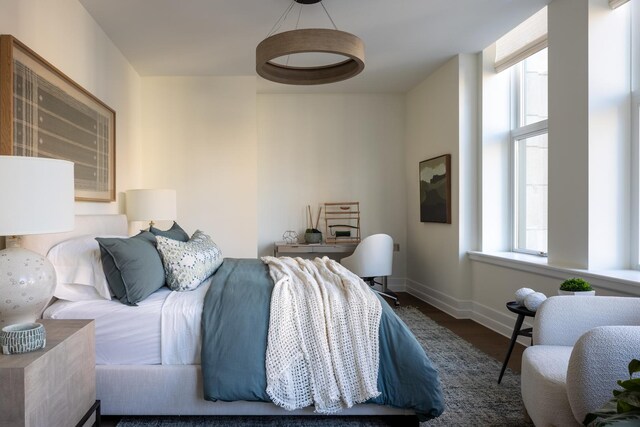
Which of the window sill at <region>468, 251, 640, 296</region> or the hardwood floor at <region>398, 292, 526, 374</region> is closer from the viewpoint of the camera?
the window sill at <region>468, 251, 640, 296</region>

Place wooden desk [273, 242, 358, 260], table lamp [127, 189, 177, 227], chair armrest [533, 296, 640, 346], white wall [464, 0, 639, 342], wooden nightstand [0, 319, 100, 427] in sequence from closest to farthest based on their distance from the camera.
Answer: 1. wooden nightstand [0, 319, 100, 427]
2. chair armrest [533, 296, 640, 346]
3. white wall [464, 0, 639, 342]
4. table lamp [127, 189, 177, 227]
5. wooden desk [273, 242, 358, 260]

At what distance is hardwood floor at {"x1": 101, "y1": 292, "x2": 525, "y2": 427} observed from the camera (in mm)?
3139

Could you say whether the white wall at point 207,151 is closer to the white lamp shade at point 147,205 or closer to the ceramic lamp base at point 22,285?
the white lamp shade at point 147,205

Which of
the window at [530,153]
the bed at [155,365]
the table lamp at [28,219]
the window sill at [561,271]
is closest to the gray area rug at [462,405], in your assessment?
the bed at [155,365]

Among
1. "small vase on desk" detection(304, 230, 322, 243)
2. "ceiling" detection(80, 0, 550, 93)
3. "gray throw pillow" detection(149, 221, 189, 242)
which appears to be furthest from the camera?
"small vase on desk" detection(304, 230, 322, 243)

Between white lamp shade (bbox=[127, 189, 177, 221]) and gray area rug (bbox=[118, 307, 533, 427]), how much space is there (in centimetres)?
206

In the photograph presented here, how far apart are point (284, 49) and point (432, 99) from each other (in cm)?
281

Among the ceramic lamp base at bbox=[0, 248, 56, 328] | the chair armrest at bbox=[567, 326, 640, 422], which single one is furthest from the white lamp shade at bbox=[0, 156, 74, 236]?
the chair armrest at bbox=[567, 326, 640, 422]

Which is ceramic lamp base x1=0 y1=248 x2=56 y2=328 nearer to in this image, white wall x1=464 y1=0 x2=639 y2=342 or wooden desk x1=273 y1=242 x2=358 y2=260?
white wall x1=464 y1=0 x2=639 y2=342

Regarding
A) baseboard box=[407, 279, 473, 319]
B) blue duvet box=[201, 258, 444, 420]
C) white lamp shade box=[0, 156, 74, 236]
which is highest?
white lamp shade box=[0, 156, 74, 236]

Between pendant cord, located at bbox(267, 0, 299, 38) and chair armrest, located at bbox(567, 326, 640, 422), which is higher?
pendant cord, located at bbox(267, 0, 299, 38)

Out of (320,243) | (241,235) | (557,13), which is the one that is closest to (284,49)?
(557,13)

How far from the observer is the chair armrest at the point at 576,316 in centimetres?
188

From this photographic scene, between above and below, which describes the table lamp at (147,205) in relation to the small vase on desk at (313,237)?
above
